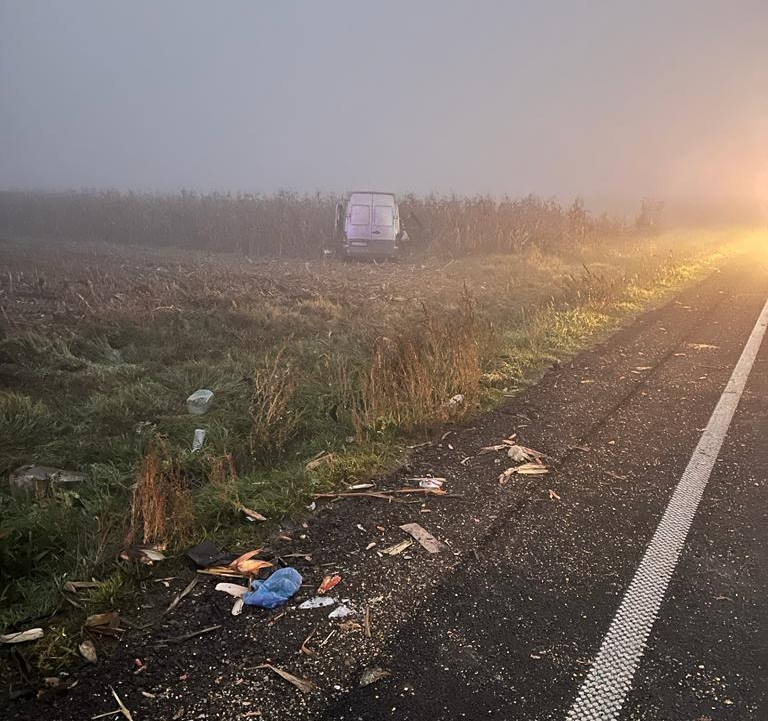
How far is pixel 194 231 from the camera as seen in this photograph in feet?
68.8

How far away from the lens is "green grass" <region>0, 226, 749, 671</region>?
3498mm

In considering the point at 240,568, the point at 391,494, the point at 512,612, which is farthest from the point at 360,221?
the point at 512,612

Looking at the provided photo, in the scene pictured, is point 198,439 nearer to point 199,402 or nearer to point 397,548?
point 199,402

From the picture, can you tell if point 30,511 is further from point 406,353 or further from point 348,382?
point 406,353

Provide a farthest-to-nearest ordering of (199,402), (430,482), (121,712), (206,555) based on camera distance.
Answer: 1. (199,402)
2. (430,482)
3. (206,555)
4. (121,712)

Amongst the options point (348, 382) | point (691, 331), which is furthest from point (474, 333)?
point (691, 331)

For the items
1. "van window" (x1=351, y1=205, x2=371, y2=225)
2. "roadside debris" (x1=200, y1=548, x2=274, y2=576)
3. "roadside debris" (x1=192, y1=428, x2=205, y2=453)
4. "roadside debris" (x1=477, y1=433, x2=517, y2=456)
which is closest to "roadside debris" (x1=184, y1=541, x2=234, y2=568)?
"roadside debris" (x1=200, y1=548, x2=274, y2=576)

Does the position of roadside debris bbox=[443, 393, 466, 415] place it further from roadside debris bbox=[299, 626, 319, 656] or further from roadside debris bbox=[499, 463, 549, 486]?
roadside debris bbox=[299, 626, 319, 656]

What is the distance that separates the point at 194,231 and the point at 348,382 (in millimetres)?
17218

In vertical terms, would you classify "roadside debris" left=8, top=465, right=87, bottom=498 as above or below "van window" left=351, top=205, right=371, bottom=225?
below

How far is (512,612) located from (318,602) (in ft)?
3.04

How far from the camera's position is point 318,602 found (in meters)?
2.88

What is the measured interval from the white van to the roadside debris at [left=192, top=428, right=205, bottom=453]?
40.2 ft

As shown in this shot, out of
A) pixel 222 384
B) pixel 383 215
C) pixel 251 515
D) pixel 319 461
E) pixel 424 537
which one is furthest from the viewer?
pixel 383 215
